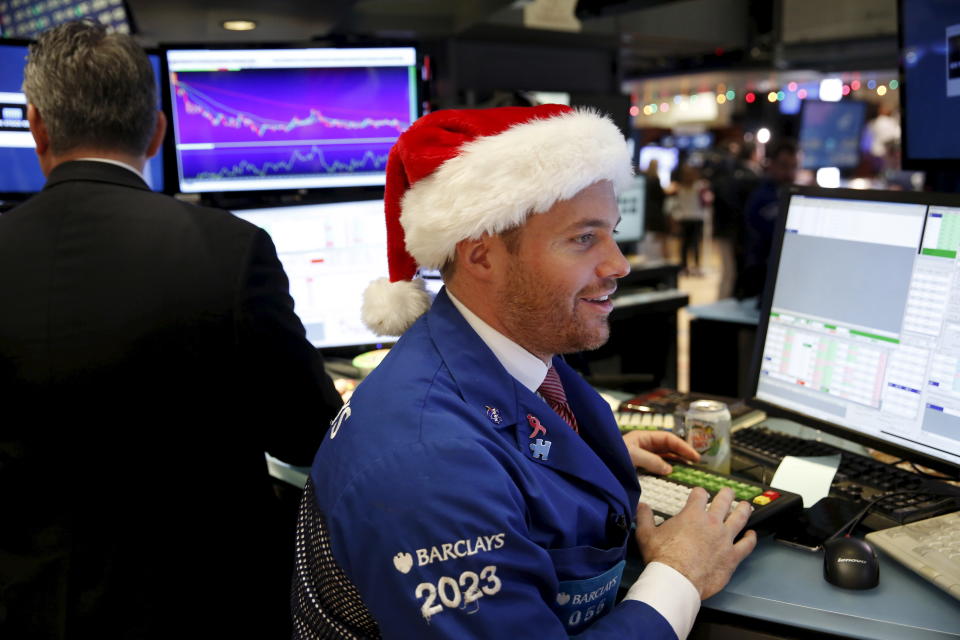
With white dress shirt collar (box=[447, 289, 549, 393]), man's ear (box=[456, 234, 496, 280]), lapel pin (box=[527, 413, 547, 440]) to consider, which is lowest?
lapel pin (box=[527, 413, 547, 440])

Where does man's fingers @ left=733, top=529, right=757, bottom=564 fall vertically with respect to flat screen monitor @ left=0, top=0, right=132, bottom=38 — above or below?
below

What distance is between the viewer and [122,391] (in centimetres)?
135

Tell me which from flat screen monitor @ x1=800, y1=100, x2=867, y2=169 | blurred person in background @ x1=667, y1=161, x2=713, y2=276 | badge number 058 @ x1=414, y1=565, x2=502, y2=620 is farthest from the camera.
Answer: blurred person in background @ x1=667, y1=161, x2=713, y2=276

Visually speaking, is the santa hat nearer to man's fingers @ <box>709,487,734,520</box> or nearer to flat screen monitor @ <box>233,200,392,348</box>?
man's fingers @ <box>709,487,734,520</box>

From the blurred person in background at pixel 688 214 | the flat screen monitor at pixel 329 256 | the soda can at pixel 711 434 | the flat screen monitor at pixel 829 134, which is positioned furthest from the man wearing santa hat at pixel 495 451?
the blurred person in background at pixel 688 214

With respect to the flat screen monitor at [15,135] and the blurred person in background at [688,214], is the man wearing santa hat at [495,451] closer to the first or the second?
the flat screen monitor at [15,135]

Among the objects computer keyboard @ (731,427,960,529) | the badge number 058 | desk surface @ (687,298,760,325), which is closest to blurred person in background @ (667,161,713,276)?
desk surface @ (687,298,760,325)

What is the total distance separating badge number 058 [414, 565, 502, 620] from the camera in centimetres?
90

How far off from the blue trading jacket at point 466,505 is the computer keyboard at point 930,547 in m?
0.41

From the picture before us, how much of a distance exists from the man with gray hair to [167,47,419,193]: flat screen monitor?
25.6 inches

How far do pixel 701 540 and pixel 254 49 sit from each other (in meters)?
1.66

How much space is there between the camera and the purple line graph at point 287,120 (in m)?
2.16

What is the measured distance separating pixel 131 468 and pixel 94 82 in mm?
669

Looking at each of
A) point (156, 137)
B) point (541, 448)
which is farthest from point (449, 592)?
point (156, 137)
